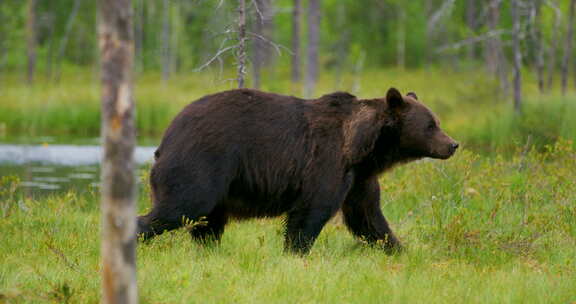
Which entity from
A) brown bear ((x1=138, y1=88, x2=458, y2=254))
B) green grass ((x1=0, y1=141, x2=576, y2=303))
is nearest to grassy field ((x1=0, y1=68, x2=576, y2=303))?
green grass ((x1=0, y1=141, x2=576, y2=303))

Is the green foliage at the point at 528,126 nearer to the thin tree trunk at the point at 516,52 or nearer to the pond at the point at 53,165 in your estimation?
the thin tree trunk at the point at 516,52

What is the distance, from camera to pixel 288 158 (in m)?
6.36

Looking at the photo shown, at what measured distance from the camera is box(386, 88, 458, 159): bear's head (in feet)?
22.0

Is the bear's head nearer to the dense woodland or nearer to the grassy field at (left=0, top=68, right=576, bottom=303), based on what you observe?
the grassy field at (left=0, top=68, right=576, bottom=303)

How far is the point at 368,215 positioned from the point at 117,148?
13.3 ft

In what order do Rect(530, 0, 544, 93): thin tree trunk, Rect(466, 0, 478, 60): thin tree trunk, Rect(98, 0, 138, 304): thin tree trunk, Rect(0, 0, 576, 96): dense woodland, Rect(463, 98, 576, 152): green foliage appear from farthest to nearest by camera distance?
Rect(0, 0, 576, 96): dense woodland → Rect(466, 0, 478, 60): thin tree trunk → Rect(530, 0, 544, 93): thin tree trunk → Rect(463, 98, 576, 152): green foliage → Rect(98, 0, 138, 304): thin tree trunk

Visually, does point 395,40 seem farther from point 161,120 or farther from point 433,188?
point 433,188

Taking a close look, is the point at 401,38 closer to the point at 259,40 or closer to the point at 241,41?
the point at 259,40

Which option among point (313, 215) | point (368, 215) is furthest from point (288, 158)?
point (368, 215)

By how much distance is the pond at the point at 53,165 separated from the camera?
40.3 ft

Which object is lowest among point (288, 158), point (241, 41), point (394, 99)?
point (288, 158)

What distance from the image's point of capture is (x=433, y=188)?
363 inches

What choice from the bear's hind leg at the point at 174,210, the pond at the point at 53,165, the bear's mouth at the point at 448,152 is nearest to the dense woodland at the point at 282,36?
the pond at the point at 53,165

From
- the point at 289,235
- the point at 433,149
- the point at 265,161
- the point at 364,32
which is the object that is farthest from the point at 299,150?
the point at 364,32
